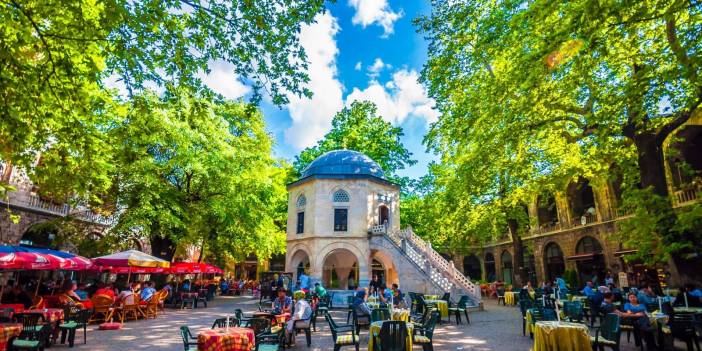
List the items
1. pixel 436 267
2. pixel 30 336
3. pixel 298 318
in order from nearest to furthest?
pixel 30 336 → pixel 298 318 → pixel 436 267

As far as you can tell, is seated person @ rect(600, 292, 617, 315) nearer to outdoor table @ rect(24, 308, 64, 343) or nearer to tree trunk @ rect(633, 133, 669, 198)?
tree trunk @ rect(633, 133, 669, 198)

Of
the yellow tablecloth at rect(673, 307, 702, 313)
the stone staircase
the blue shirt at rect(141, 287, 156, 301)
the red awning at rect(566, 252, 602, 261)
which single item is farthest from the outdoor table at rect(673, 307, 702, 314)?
the red awning at rect(566, 252, 602, 261)

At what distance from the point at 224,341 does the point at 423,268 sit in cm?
1491

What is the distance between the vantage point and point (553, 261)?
31.5 m

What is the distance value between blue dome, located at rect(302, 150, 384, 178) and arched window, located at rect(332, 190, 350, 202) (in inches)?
46.0

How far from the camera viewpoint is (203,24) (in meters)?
7.28

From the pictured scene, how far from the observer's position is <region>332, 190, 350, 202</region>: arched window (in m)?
23.8

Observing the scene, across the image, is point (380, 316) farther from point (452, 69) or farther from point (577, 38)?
point (452, 69)

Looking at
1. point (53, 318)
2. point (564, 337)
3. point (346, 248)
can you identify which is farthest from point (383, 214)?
point (53, 318)

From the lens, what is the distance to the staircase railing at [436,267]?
1906 cm

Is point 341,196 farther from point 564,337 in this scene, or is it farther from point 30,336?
point 564,337

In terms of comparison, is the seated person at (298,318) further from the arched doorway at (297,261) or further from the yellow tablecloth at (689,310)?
the arched doorway at (297,261)

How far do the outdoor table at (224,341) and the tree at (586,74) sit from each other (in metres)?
8.16

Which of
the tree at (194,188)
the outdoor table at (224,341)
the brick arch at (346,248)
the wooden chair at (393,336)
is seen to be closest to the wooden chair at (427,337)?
the wooden chair at (393,336)
